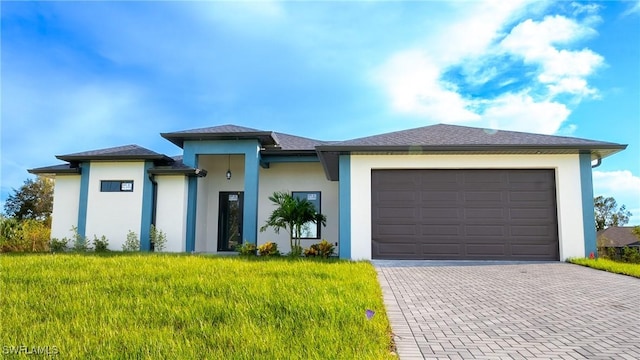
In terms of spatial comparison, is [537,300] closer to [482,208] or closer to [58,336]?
[482,208]

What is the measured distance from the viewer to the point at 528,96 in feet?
40.8

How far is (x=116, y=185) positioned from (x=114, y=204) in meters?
0.67

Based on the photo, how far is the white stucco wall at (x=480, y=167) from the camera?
10188 millimetres

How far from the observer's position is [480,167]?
10.5 metres

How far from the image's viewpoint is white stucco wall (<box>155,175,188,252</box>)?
12.8m

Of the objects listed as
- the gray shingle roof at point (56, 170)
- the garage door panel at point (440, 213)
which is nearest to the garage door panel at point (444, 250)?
the garage door panel at point (440, 213)

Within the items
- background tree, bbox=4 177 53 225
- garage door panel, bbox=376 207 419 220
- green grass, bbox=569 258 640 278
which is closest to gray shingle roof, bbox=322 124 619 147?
garage door panel, bbox=376 207 419 220

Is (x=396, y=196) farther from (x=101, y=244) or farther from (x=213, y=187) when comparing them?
(x=101, y=244)

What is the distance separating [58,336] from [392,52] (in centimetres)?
998

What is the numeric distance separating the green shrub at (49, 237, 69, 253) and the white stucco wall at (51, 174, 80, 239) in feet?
0.86

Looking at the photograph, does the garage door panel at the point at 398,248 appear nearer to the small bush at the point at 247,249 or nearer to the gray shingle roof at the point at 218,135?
the small bush at the point at 247,249

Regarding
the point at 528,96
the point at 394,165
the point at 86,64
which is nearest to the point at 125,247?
the point at 86,64

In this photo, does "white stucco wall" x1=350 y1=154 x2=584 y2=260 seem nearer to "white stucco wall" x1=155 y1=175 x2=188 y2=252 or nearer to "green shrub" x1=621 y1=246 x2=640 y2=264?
"green shrub" x1=621 y1=246 x2=640 y2=264

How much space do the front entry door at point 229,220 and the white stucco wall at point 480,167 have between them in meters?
5.79
